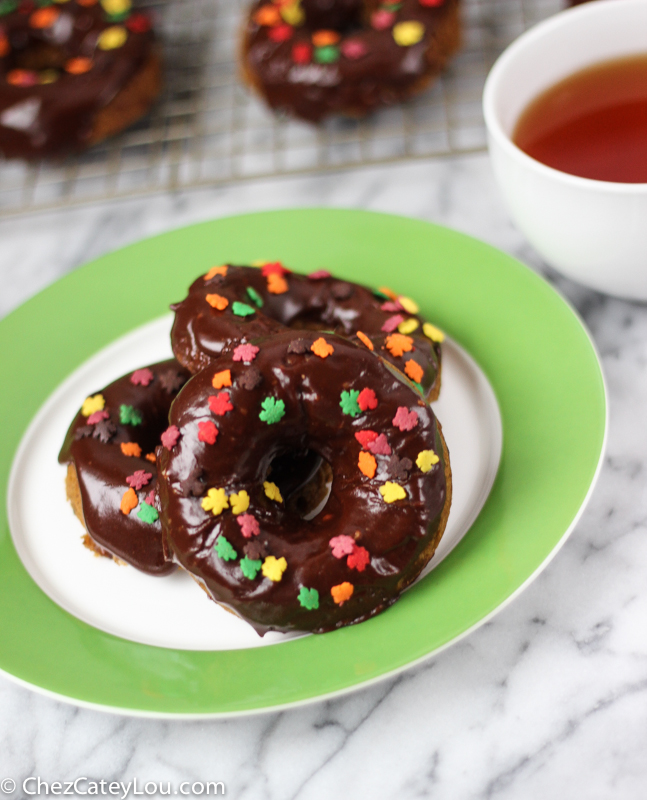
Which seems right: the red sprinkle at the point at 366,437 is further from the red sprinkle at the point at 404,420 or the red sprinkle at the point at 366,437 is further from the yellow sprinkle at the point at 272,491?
the yellow sprinkle at the point at 272,491

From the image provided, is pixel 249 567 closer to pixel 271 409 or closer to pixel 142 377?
pixel 271 409

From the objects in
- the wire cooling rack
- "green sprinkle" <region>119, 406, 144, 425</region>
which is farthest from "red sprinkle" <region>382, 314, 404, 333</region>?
the wire cooling rack

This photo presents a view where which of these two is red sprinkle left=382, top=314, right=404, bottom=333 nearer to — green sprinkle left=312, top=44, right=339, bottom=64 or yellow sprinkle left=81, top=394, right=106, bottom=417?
yellow sprinkle left=81, top=394, right=106, bottom=417

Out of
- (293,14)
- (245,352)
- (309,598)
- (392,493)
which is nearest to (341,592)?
(309,598)

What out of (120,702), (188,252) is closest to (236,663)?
(120,702)

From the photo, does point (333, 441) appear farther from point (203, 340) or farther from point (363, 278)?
point (363, 278)

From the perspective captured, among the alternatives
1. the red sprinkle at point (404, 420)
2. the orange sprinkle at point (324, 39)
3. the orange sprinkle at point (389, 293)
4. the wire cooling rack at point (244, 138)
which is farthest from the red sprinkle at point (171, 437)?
the orange sprinkle at point (324, 39)
